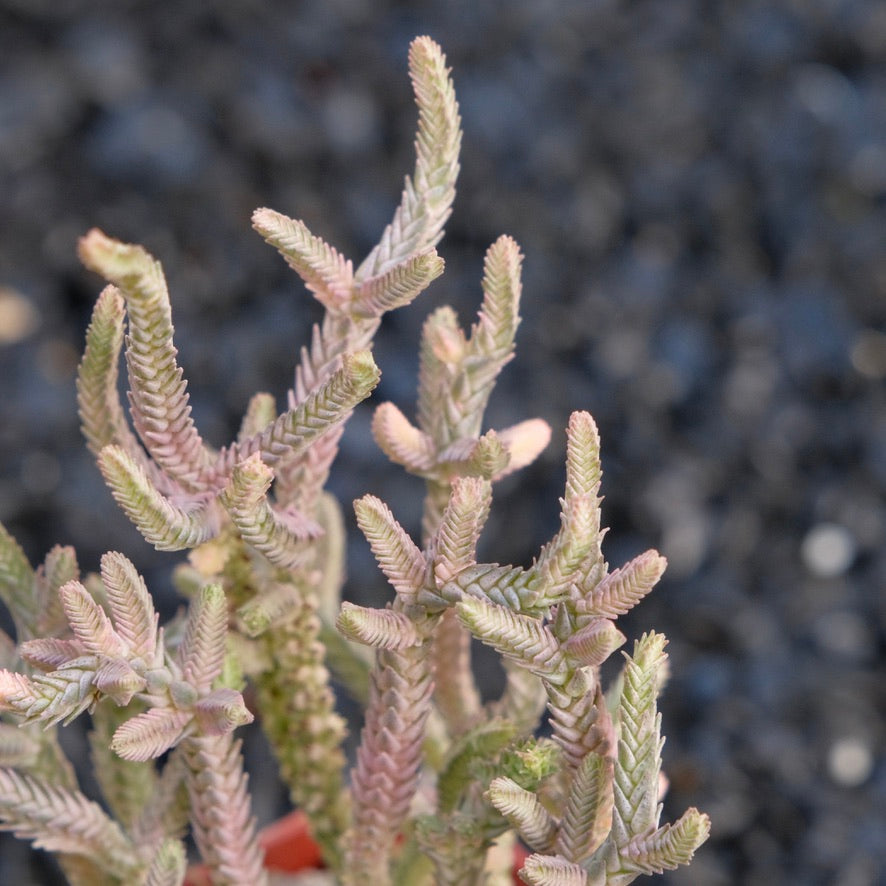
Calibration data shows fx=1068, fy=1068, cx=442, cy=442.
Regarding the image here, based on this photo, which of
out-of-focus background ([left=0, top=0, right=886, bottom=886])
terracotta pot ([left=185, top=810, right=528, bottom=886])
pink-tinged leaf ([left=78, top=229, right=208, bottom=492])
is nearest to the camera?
pink-tinged leaf ([left=78, top=229, right=208, bottom=492])

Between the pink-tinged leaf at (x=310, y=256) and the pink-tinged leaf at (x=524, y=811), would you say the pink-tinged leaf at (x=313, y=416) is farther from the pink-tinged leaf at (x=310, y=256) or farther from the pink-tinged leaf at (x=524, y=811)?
the pink-tinged leaf at (x=524, y=811)

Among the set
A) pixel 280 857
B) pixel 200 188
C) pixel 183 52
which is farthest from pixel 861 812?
pixel 183 52

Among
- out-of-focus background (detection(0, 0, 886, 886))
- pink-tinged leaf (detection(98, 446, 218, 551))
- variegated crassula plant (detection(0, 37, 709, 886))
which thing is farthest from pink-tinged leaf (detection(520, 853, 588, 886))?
out-of-focus background (detection(0, 0, 886, 886))

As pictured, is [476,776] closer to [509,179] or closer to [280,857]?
[280,857]

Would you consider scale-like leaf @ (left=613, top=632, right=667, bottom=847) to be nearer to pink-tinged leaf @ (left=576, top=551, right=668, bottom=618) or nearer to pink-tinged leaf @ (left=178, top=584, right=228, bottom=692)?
pink-tinged leaf @ (left=576, top=551, right=668, bottom=618)

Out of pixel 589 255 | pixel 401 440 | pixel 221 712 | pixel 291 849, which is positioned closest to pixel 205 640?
pixel 221 712

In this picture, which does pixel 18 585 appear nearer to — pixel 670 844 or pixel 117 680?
pixel 117 680

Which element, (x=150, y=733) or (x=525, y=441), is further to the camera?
(x=525, y=441)
